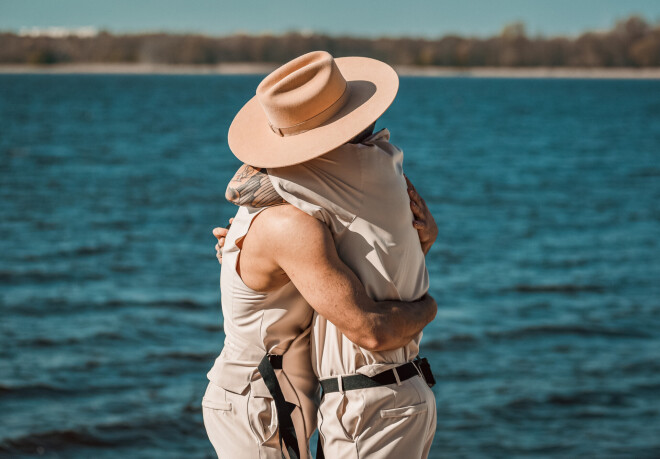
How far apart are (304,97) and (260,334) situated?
0.71m

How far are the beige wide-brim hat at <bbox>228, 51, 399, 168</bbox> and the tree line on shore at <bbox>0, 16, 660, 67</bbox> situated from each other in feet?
513

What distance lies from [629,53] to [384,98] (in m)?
175

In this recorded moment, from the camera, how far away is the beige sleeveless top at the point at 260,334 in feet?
7.90

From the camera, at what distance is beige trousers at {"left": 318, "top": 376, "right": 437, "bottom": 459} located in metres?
2.33

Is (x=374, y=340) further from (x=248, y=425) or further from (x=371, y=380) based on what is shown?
(x=248, y=425)

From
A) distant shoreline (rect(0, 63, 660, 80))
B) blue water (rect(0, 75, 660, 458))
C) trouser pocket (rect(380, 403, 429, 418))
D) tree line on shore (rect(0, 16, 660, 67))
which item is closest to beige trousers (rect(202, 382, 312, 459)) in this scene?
trouser pocket (rect(380, 403, 429, 418))

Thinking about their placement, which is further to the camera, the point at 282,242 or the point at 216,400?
the point at 216,400

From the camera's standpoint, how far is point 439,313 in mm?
10023

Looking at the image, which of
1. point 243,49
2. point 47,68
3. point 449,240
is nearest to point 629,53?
point 243,49

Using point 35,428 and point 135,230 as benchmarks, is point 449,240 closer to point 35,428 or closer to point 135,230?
point 135,230

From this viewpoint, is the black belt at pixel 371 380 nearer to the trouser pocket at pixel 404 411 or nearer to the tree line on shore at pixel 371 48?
the trouser pocket at pixel 404 411

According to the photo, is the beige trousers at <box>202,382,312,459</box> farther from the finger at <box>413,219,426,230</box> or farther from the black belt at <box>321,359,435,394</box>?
the finger at <box>413,219,426,230</box>

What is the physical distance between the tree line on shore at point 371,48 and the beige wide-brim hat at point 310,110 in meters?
156

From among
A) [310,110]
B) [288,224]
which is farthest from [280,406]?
[310,110]
